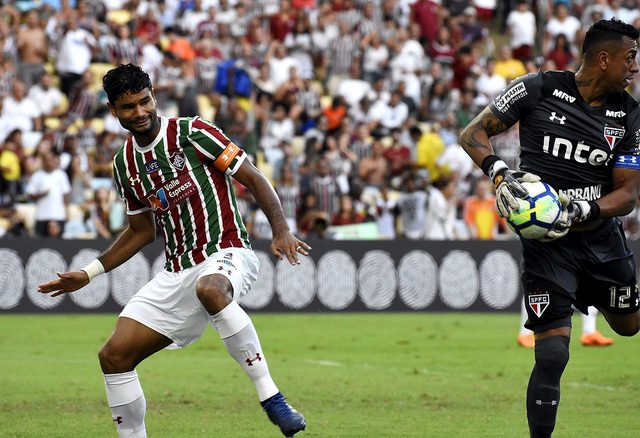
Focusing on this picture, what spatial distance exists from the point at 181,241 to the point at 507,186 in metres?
2.08

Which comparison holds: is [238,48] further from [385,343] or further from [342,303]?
[385,343]

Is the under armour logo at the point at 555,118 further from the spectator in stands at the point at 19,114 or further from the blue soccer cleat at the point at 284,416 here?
the spectator in stands at the point at 19,114

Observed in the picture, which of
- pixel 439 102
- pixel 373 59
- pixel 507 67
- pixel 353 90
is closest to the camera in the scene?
pixel 353 90

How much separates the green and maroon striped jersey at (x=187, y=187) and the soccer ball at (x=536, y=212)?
5.80ft

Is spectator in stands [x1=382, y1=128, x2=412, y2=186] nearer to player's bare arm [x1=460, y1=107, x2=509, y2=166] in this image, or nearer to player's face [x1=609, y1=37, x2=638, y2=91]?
player's bare arm [x1=460, y1=107, x2=509, y2=166]

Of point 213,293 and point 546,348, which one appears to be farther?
point 546,348

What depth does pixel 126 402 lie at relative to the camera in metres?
6.26

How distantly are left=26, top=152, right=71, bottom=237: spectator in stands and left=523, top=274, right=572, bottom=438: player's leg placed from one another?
1265 cm

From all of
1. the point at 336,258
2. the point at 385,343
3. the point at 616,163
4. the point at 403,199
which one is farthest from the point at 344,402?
the point at 403,199

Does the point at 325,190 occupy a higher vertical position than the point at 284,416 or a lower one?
higher

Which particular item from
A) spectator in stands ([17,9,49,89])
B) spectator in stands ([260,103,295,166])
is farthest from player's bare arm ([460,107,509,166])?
spectator in stands ([17,9,49,89])

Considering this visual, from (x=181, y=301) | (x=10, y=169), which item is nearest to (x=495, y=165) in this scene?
(x=181, y=301)

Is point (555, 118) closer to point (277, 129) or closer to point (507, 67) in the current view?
point (277, 129)

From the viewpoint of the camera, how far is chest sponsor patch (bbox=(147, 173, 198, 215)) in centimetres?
656
